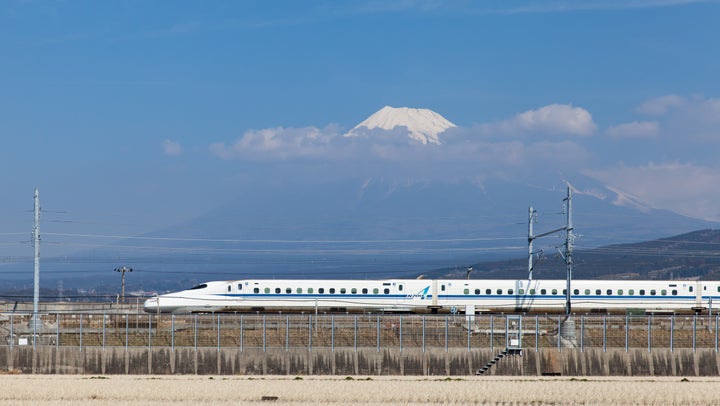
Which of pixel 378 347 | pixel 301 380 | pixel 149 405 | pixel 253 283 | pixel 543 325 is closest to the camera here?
pixel 149 405

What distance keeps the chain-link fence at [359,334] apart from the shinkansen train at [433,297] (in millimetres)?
13800

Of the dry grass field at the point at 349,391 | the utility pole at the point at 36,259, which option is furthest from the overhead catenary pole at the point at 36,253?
the dry grass field at the point at 349,391

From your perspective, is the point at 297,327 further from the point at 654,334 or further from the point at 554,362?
the point at 654,334

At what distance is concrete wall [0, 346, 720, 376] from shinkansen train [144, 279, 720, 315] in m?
22.1

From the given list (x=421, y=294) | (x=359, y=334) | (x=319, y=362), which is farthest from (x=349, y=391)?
(x=421, y=294)

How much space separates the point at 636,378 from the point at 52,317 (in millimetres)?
37887

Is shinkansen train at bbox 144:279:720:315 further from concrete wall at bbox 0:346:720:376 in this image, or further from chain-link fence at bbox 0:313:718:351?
concrete wall at bbox 0:346:720:376

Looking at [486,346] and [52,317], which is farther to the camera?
[52,317]

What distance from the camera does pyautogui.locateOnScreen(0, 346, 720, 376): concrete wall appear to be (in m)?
64.6

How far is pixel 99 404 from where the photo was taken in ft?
152

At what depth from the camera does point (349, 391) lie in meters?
51.8

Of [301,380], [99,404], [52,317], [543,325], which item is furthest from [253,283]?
[99,404]

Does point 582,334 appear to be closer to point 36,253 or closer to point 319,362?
point 319,362

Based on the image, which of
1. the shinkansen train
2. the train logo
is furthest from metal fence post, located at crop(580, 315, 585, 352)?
the train logo
